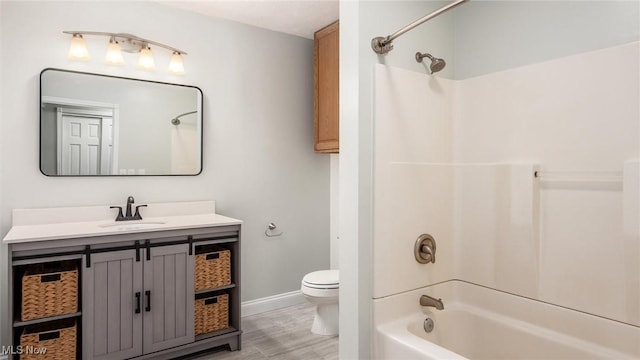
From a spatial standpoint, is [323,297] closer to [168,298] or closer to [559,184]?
[168,298]

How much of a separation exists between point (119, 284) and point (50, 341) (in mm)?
432

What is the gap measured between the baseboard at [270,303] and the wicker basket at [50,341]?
1374 millimetres

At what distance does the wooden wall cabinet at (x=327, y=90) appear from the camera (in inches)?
126

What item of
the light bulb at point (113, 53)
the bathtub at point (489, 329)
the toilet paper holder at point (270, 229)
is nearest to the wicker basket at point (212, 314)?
the toilet paper holder at point (270, 229)

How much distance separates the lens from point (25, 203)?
2428 mm

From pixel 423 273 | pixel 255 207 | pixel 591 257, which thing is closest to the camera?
Answer: pixel 591 257

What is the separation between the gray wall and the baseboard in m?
2.49

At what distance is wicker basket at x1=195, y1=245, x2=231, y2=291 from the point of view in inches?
100

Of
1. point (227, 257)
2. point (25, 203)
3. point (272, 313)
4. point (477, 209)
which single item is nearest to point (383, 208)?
point (477, 209)

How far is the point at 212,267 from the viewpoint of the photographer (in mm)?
2594

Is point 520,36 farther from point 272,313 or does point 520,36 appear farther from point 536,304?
point 272,313

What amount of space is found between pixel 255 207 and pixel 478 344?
210 cm

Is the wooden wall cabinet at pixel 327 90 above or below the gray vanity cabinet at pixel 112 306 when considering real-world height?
above

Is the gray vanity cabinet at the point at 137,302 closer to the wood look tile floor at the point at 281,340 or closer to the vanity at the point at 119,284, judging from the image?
the vanity at the point at 119,284
